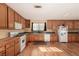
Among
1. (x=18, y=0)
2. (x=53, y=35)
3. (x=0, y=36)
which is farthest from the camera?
(x=53, y=35)

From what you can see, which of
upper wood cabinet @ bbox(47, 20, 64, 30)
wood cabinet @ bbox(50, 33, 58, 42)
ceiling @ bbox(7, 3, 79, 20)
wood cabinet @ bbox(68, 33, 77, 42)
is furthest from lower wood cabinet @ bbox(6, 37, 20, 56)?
wood cabinet @ bbox(68, 33, 77, 42)

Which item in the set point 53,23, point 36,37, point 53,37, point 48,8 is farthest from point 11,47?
point 53,23

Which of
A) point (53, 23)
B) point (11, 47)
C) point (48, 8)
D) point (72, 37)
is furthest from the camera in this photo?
point (53, 23)

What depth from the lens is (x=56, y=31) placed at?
1066 centimetres

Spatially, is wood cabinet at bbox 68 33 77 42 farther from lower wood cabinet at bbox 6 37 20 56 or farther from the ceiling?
lower wood cabinet at bbox 6 37 20 56

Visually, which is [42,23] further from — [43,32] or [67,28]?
[67,28]

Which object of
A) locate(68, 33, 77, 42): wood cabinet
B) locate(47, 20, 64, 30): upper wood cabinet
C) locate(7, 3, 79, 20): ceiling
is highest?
locate(7, 3, 79, 20): ceiling

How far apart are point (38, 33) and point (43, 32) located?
1.75 ft

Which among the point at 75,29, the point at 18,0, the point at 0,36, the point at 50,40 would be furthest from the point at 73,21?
the point at 18,0

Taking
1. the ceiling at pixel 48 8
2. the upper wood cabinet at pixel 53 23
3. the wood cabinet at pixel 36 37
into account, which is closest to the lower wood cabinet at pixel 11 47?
the ceiling at pixel 48 8

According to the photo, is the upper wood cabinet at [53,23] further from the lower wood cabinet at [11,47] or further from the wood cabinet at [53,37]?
the lower wood cabinet at [11,47]

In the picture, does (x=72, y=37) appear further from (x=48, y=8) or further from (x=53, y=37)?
(x=48, y=8)

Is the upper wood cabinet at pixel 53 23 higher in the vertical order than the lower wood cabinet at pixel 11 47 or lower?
higher

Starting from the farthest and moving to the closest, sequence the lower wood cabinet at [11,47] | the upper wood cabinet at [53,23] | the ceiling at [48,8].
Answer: the upper wood cabinet at [53,23]
the ceiling at [48,8]
the lower wood cabinet at [11,47]
